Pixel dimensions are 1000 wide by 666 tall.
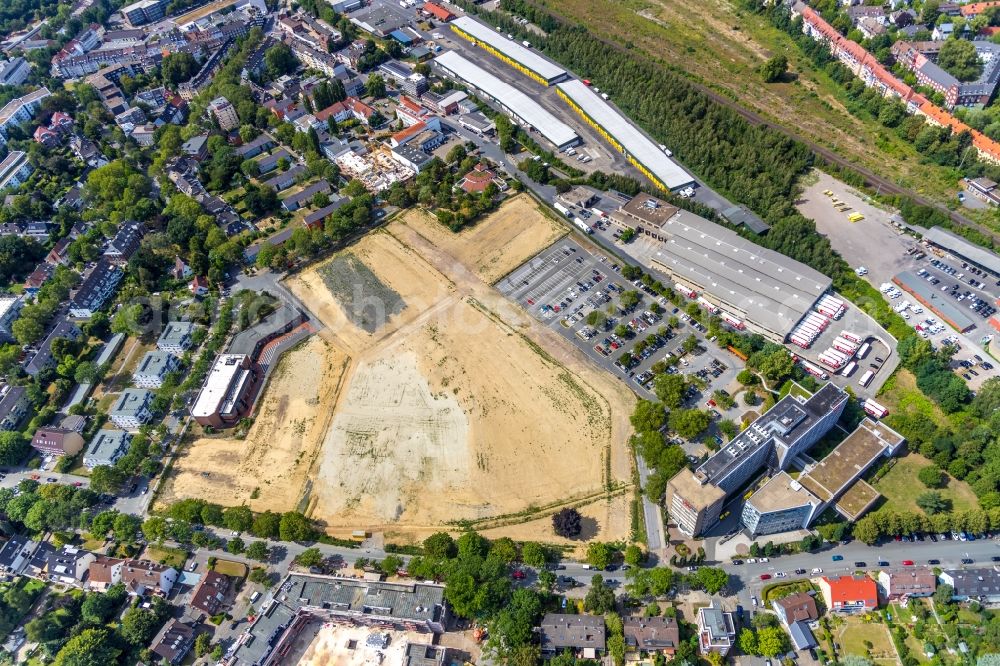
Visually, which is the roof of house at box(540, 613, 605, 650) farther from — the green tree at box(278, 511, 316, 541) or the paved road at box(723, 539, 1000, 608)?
the green tree at box(278, 511, 316, 541)

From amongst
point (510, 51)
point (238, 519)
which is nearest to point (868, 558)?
point (238, 519)

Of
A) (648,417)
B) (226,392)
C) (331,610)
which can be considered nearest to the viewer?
(331,610)

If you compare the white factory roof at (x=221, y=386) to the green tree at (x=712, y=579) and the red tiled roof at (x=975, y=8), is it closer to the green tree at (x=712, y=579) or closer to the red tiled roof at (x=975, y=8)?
the green tree at (x=712, y=579)

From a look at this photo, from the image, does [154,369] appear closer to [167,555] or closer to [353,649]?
[167,555]

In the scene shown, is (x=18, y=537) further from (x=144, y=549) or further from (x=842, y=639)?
(x=842, y=639)

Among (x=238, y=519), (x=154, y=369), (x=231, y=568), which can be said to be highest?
(x=154, y=369)

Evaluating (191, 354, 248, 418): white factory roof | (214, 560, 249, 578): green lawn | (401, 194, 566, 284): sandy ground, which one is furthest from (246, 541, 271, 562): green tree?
(401, 194, 566, 284): sandy ground

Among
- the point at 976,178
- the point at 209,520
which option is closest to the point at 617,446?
the point at 209,520
